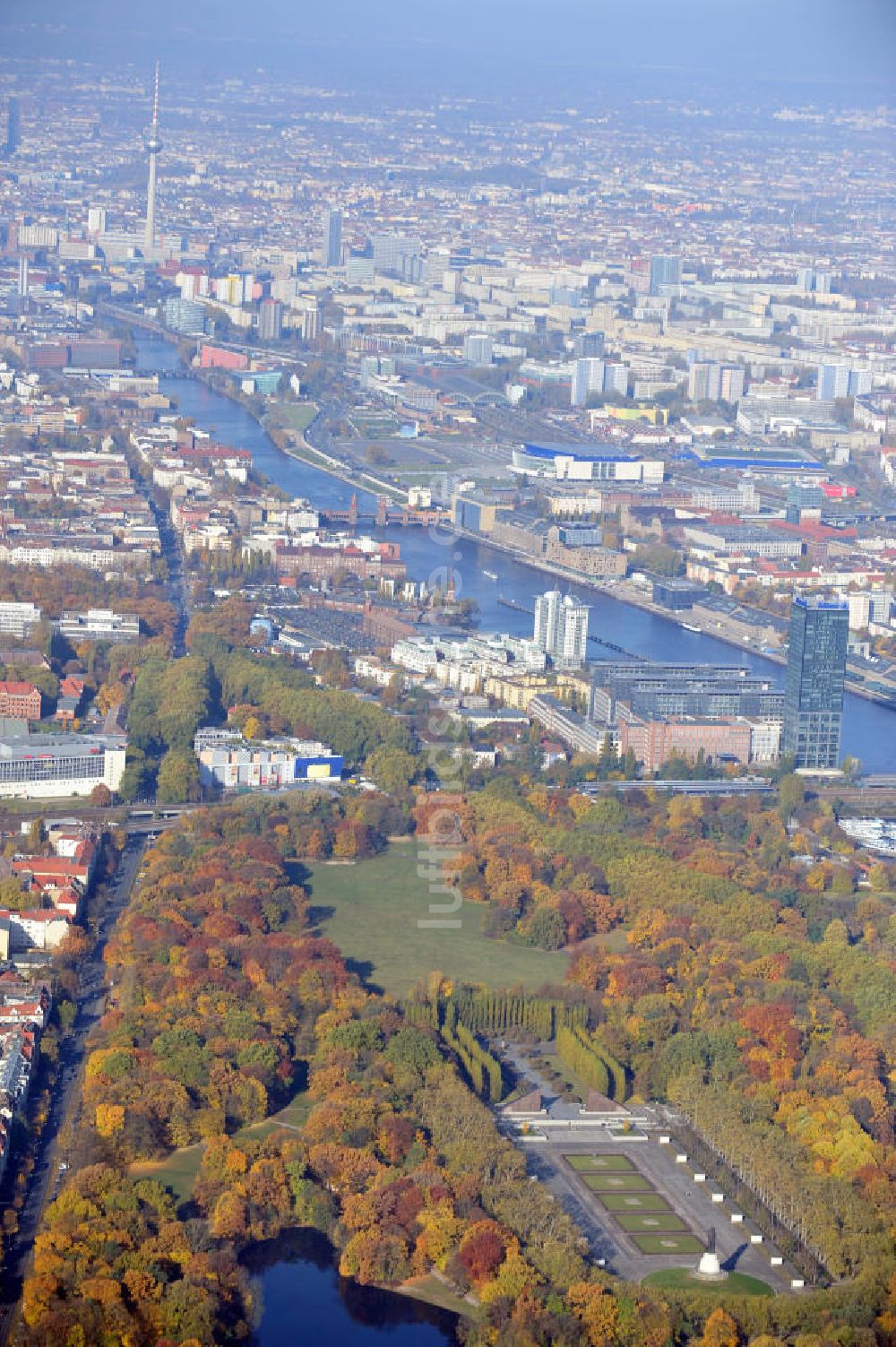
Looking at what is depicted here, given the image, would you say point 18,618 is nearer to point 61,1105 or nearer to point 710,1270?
point 61,1105

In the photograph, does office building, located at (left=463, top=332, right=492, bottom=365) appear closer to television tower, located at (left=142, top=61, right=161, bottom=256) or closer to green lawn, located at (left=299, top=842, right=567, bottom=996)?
television tower, located at (left=142, top=61, right=161, bottom=256)

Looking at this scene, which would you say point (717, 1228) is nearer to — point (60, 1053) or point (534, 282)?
point (60, 1053)

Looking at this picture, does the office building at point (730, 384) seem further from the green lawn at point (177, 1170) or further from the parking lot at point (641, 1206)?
the green lawn at point (177, 1170)

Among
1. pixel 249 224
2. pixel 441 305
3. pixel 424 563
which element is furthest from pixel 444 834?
pixel 249 224

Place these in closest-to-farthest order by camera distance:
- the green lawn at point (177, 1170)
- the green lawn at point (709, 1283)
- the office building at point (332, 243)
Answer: the green lawn at point (709, 1283), the green lawn at point (177, 1170), the office building at point (332, 243)

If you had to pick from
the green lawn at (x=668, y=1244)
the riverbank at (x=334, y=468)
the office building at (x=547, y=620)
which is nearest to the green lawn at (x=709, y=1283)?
the green lawn at (x=668, y=1244)

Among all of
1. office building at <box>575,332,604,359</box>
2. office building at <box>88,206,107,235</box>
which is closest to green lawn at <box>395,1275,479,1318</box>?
office building at <box>575,332,604,359</box>

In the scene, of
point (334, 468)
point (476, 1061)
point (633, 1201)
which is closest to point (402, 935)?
point (476, 1061)
